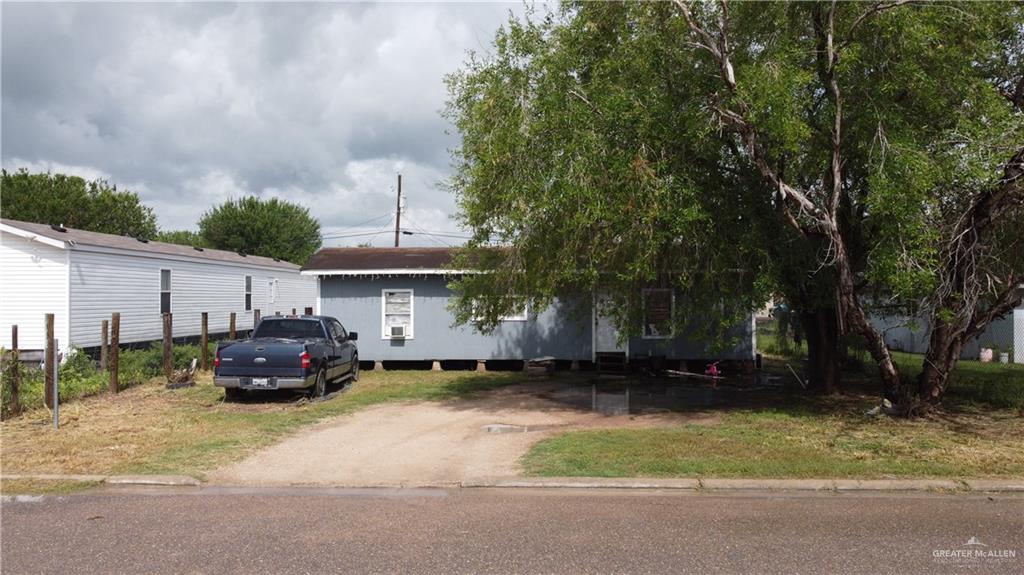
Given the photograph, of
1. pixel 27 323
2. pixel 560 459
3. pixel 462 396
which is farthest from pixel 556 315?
pixel 27 323

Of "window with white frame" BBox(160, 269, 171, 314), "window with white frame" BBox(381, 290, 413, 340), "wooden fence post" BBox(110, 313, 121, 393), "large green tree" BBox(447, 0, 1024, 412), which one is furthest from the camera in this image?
"window with white frame" BBox(160, 269, 171, 314)

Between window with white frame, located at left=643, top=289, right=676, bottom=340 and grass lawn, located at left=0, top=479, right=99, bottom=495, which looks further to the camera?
window with white frame, located at left=643, top=289, right=676, bottom=340

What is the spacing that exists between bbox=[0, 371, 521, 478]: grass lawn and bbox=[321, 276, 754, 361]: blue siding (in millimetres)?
3034

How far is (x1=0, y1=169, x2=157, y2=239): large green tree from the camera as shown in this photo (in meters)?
39.2

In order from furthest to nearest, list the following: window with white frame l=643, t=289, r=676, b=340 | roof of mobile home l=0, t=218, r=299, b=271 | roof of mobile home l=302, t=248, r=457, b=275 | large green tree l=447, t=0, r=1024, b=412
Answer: roof of mobile home l=302, t=248, r=457, b=275, roof of mobile home l=0, t=218, r=299, b=271, window with white frame l=643, t=289, r=676, b=340, large green tree l=447, t=0, r=1024, b=412

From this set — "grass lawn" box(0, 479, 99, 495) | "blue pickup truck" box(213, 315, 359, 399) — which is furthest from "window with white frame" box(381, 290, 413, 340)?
"grass lawn" box(0, 479, 99, 495)

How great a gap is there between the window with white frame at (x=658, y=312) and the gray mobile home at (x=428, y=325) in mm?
188

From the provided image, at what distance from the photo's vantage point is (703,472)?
293 inches

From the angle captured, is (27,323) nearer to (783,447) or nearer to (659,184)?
(659,184)

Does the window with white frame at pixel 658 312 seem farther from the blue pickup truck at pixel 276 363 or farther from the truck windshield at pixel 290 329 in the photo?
the truck windshield at pixel 290 329

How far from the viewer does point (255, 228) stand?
5250cm

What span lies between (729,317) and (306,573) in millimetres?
8119

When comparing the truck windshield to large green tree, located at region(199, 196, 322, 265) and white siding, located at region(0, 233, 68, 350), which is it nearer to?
white siding, located at region(0, 233, 68, 350)

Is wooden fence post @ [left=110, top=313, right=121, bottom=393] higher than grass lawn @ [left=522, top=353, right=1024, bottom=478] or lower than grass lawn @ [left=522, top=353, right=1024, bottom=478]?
higher
